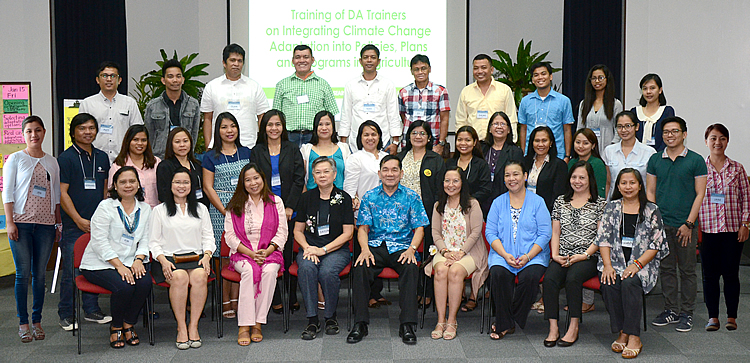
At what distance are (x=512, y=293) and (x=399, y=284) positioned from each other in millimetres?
709

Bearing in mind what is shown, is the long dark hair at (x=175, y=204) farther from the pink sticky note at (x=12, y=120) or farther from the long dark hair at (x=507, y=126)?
the pink sticky note at (x=12, y=120)

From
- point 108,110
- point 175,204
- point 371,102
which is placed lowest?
point 175,204

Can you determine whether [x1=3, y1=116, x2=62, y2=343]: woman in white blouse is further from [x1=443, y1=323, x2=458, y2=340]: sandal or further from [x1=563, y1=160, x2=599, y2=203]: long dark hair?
[x1=563, y1=160, x2=599, y2=203]: long dark hair

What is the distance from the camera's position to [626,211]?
3617mm

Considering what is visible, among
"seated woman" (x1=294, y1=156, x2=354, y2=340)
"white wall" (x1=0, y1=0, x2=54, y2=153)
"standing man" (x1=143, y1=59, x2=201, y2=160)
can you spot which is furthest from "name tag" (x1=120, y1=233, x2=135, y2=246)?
"white wall" (x1=0, y1=0, x2=54, y2=153)

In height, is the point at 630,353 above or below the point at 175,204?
below

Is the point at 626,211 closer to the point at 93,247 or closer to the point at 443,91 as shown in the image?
the point at 443,91

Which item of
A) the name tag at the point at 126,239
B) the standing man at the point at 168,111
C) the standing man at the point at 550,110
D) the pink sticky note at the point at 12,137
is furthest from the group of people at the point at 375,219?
the pink sticky note at the point at 12,137

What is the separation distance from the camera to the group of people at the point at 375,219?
358 cm

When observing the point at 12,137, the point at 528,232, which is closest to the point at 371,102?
the point at 528,232

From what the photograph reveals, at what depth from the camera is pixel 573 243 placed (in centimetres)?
373

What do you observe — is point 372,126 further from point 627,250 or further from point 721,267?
point 721,267

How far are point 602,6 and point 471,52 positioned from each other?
162cm

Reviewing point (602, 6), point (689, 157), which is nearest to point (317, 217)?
point (689, 157)
